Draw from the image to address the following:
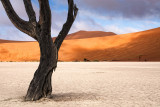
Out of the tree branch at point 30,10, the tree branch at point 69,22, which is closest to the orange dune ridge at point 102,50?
the tree branch at point 69,22

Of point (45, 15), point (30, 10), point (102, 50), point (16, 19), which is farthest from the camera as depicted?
point (102, 50)

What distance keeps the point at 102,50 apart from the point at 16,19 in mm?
49165

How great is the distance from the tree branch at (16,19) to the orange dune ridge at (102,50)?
35.9 meters

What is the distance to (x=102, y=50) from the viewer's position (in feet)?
177

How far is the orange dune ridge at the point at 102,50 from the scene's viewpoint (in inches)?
1758

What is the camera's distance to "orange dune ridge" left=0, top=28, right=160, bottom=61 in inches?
1758

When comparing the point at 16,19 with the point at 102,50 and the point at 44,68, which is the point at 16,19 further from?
the point at 102,50

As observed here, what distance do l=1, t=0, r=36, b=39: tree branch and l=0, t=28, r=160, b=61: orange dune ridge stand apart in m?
35.9

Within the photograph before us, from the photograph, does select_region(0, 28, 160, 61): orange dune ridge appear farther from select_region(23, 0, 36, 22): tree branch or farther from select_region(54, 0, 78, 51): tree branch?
select_region(23, 0, 36, 22): tree branch

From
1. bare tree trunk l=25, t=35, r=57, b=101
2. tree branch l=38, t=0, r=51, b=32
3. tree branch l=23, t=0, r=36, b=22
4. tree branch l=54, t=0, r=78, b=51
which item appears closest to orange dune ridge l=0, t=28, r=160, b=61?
tree branch l=54, t=0, r=78, b=51

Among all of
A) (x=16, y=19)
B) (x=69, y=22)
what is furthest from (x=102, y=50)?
(x=16, y=19)

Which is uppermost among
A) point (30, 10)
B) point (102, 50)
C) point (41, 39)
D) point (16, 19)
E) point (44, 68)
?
point (102, 50)

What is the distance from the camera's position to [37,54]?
185ft

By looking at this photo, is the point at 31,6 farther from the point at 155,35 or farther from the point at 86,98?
the point at 155,35
